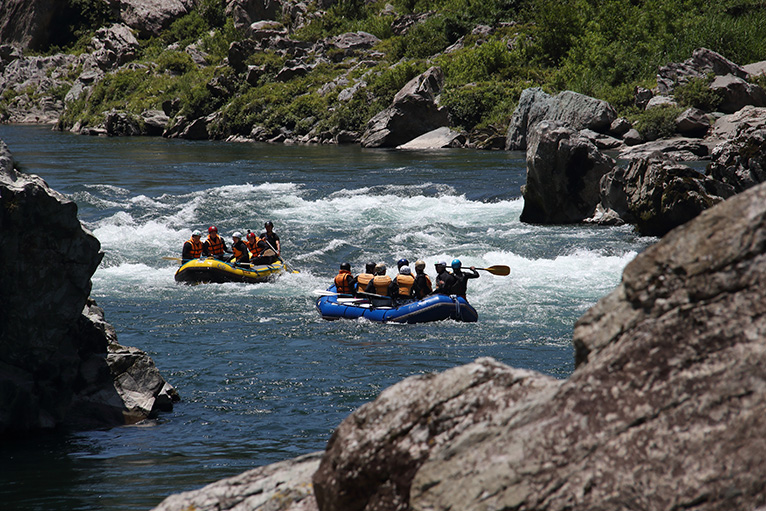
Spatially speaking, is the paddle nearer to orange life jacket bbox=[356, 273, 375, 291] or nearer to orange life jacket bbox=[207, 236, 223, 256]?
orange life jacket bbox=[356, 273, 375, 291]

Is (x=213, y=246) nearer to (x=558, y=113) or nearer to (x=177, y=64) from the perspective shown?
(x=558, y=113)

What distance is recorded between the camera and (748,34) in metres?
43.3

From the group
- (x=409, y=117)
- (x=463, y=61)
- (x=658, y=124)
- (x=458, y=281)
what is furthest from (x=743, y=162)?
(x=463, y=61)

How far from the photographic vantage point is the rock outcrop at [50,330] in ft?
28.0

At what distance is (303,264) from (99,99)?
55817mm

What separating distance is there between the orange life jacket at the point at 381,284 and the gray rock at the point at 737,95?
27457mm

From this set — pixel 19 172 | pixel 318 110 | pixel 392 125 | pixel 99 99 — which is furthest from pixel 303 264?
pixel 99 99

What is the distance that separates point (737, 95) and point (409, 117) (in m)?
17.7

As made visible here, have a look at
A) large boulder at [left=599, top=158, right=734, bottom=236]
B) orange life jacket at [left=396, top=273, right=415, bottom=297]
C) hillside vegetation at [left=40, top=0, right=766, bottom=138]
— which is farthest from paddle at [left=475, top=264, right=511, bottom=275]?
hillside vegetation at [left=40, top=0, right=766, bottom=138]

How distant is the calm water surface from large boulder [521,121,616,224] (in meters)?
0.91

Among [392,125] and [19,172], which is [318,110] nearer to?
[392,125]

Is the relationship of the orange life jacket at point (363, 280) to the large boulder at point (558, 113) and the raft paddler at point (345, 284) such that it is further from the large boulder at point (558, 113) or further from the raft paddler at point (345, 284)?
the large boulder at point (558, 113)

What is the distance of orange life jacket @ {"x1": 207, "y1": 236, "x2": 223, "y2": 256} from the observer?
750 inches

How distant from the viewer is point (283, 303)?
636 inches
